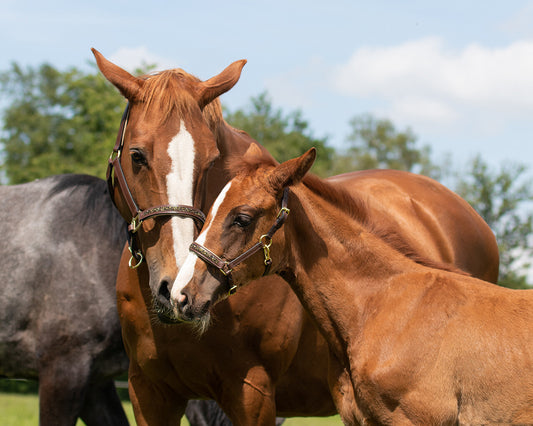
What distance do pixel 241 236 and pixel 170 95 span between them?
90 centimetres

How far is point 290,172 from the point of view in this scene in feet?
11.3

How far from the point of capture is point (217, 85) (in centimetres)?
377

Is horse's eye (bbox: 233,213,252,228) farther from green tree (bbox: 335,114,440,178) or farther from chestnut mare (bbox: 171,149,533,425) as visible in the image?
green tree (bbox: 335,114,440,178)

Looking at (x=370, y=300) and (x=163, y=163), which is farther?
(x=370, y=300)

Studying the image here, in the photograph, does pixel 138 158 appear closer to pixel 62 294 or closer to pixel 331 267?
pixel 331 267

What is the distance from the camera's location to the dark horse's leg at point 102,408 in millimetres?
5410

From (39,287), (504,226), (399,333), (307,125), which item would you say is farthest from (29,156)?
(399,333)

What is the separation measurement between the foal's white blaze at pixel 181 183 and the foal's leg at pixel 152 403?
3.70 ft

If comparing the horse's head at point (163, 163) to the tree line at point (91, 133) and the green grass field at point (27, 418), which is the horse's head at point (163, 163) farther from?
the tree line at point (91, 133)

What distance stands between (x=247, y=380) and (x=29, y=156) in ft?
121

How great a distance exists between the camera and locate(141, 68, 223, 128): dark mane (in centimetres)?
357

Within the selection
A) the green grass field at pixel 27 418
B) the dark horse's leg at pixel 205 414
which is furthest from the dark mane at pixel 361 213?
the green grass field at pixel 27 418

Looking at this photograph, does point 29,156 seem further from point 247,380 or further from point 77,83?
point 247,380

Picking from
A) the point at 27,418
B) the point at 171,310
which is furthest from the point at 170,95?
the point at 27,418
